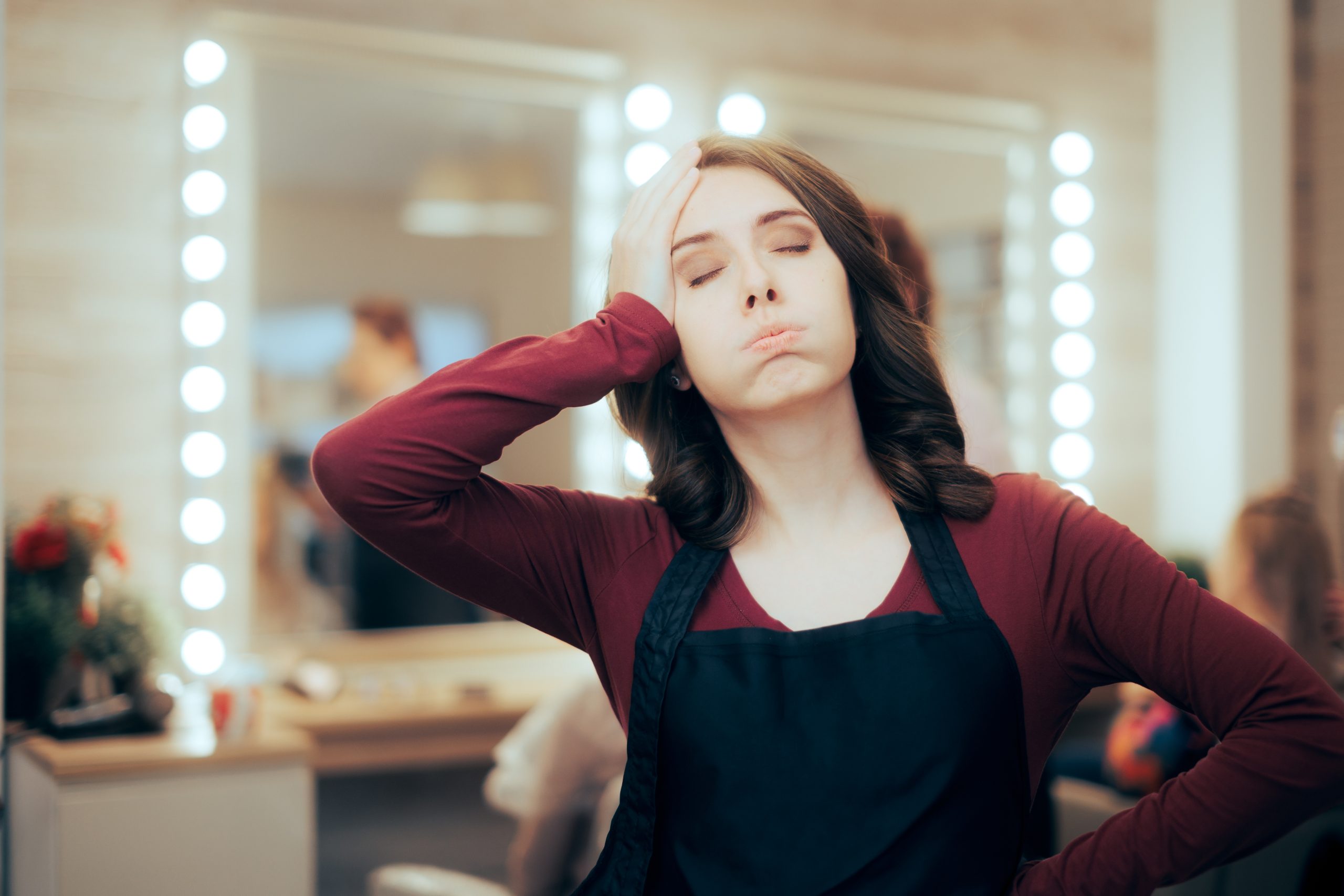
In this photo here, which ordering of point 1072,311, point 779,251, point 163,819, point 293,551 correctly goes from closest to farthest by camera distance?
point 779,251, point 163,819, point 293,551, point 1072,311

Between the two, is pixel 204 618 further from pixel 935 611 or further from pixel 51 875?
pixel 935 611

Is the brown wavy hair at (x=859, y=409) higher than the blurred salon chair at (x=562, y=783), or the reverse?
the brown wavy hair at (x=859, y=409)

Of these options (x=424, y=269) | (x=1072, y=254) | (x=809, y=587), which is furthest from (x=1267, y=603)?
(x=424, y=269)

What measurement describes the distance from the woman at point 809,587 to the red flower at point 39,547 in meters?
1.14

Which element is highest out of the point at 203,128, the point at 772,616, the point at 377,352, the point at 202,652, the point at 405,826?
the point at 203,128

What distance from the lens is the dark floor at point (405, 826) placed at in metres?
2.16

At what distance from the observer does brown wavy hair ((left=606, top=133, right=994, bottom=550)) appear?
2.71 ft

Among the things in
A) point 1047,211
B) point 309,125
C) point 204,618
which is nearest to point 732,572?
point 204,618

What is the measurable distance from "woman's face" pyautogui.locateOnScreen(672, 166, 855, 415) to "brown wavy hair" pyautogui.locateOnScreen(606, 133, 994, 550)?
0.02 meters

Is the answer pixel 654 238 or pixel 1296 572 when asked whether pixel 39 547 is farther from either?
pixel 1296 572

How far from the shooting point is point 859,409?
90cm

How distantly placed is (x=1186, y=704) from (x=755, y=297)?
41cm

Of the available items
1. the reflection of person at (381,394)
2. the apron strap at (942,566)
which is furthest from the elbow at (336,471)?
the reflection of person at (381,394)

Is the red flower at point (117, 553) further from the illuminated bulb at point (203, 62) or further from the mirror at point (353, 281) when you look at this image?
the illuminated bulb at point (203, 62)
